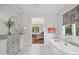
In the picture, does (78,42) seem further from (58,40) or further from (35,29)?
(35,29)

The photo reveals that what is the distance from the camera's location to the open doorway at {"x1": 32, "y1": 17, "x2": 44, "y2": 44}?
2318mm

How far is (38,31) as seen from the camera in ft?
7.53

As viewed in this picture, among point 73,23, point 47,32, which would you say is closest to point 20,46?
point 47,32

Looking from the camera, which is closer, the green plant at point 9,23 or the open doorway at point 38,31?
the open doorway at point 38,31

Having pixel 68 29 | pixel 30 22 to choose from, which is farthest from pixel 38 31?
pixel 68 29

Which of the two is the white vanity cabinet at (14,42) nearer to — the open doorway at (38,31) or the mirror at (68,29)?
the open doorway at (38,31)

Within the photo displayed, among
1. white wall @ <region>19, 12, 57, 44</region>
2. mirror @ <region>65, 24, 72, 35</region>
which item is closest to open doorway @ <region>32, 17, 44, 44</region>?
white wall @ <region>19, 12, 57, 44</region>

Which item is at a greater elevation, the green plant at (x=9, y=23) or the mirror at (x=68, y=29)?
the green plant at (x=9, y=23)

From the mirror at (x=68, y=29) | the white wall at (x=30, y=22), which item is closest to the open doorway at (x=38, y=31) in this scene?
the white wall at (x=30, y=22)

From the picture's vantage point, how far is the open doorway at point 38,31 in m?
2.32

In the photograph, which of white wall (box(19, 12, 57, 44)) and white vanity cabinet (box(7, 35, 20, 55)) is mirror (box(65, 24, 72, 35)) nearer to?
white wall (box(19, 12, 57, 44))

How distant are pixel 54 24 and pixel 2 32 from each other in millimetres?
1130

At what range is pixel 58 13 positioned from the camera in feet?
7.38
